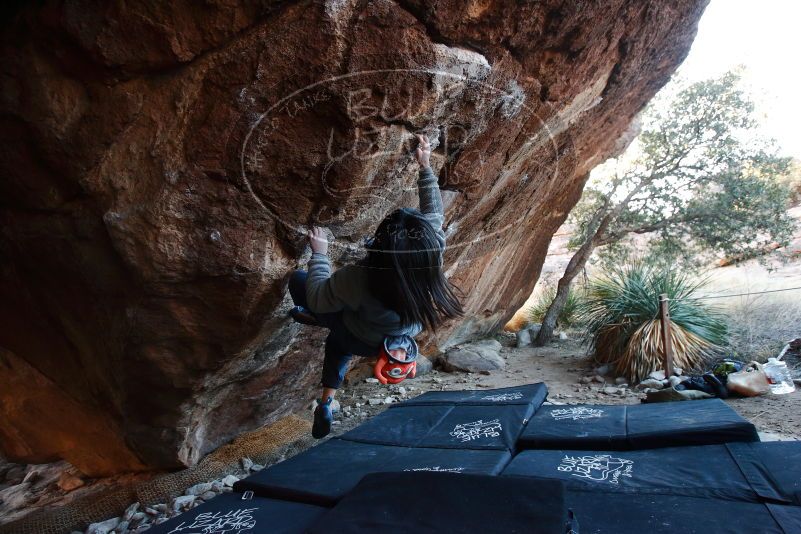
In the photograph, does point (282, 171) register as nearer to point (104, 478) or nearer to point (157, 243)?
point (157, 243)

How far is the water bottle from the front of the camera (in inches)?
209

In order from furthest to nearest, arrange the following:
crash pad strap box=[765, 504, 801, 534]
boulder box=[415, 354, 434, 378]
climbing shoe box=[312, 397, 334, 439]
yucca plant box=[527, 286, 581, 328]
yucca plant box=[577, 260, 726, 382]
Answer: yucca plant box=[527, 286, 581, 328]
boulder box=[415, 354, 434, 378]
yucca plant box=[577, 260, 726, 382]
climbing shoe box=[312, 397, 334, 439]
crash pad strap box=[765, 504, 801, 534]

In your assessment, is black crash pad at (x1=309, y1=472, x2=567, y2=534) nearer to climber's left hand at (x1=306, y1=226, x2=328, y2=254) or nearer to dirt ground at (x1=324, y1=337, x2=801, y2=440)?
climber's left hand at (x1=306, y1=226, x2=328, y2=254)

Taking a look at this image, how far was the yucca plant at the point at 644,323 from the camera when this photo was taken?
663cm

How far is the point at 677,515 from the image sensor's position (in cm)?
235

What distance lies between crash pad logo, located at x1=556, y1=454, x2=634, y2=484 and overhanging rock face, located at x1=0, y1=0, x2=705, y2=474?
2095 mm

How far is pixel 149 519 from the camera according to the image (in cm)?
386

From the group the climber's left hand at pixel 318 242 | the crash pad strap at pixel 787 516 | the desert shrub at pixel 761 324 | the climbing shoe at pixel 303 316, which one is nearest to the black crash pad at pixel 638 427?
the crash pad strap at pixel 787 516

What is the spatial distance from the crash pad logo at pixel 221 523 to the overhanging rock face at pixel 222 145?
1110 millimetres

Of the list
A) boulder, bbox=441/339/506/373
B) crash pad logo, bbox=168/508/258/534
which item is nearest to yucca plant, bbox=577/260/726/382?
boulder, bbox=441/339/506/373

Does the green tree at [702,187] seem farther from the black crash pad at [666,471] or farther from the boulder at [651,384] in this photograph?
the black crash pad at [666,471]

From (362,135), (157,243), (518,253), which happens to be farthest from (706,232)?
(157,243)

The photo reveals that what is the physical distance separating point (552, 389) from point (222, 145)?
226 inches

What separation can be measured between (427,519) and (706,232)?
9.16 metres
